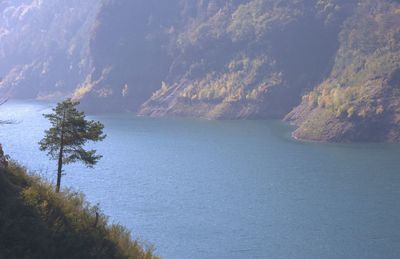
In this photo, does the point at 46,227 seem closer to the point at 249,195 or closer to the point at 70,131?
the point at 70,131

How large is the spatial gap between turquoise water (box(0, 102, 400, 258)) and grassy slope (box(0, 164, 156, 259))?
119 feet

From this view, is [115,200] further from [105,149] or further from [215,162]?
[105,149]

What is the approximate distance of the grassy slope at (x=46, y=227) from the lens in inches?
1487

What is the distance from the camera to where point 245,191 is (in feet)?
376

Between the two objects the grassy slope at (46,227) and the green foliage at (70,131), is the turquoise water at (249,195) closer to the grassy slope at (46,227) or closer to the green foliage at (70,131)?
the green foliage at (70,131)

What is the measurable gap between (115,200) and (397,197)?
4750 cm

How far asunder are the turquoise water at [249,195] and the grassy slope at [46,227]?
36.4m

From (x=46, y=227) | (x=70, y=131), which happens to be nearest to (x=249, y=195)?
(x=70, y=131)

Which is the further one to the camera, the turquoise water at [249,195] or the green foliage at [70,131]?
the turquoise water at [249,195]

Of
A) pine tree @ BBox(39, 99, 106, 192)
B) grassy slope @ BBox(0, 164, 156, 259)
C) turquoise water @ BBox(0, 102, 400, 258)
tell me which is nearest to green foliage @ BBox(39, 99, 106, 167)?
pine tree @ BBox(39, 99, 106, 192)

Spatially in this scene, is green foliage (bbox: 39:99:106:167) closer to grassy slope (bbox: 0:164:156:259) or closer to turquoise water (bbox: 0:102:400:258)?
grassy slope (bbox: 0:164:156:259)

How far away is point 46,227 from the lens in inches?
1553

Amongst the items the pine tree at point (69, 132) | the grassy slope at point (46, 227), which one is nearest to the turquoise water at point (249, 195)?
the pine tree at point (69, 132)

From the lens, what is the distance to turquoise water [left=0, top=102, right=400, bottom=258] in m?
83.3
